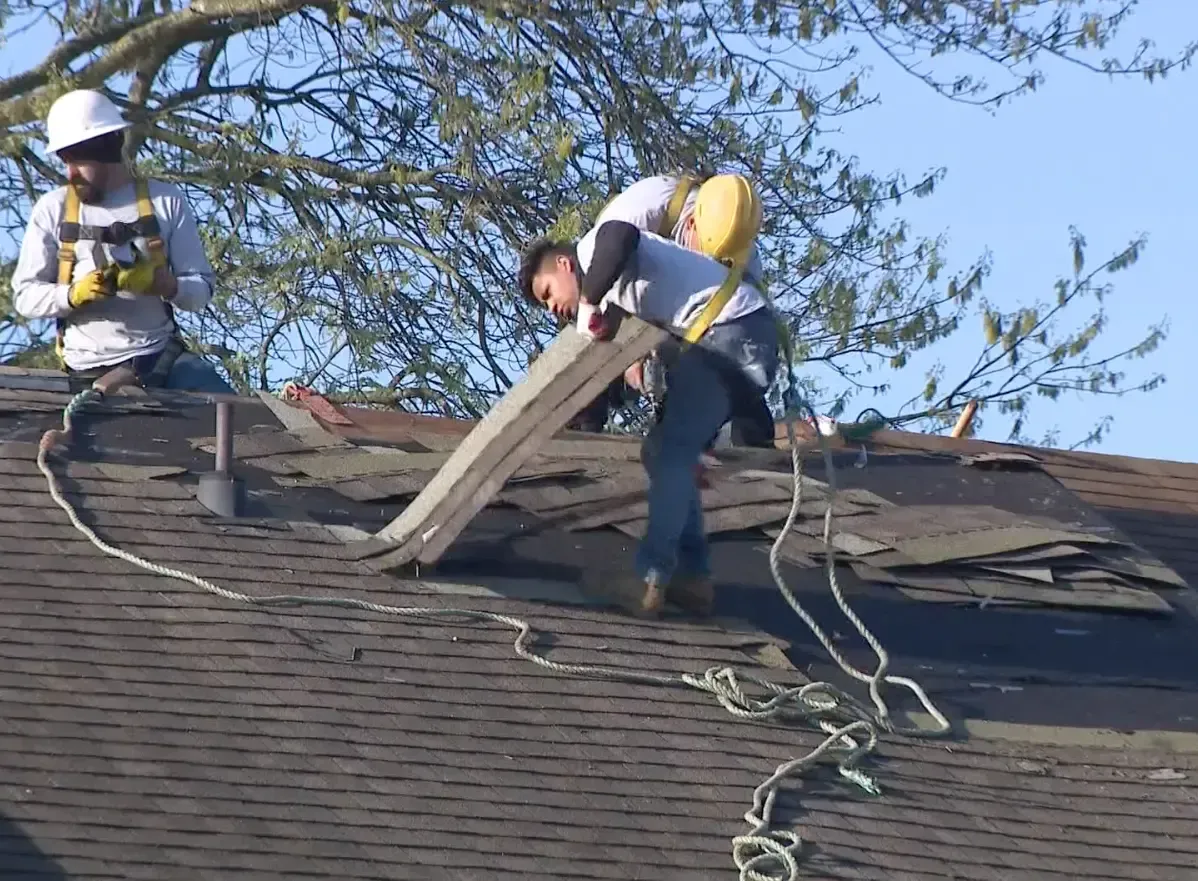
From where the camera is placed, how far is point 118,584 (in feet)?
16.6

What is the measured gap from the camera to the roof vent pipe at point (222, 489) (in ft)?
18.4

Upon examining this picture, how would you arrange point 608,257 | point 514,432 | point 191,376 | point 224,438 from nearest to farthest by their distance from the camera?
point 608,257 → point 514,432 → point 224,438 → point 191,376

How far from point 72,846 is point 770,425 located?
2.70 metres

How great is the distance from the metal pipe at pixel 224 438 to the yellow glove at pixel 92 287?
0.99 meters

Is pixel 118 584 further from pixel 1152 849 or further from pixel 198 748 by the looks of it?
pixel 1152 849

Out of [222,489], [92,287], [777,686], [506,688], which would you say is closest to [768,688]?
[777,686]

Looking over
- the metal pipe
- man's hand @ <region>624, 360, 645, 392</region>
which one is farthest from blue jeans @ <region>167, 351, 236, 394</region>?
man's hand @ <region>624, 360, 645, 392</region>

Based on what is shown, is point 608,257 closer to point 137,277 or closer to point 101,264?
point 137,277

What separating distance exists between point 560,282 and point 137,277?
6.14ft

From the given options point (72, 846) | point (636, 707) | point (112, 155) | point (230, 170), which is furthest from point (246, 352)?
point (72, 846)

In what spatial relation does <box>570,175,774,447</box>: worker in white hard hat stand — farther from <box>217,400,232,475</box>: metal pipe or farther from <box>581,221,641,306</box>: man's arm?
<box>217,400,232,475</box>: metal pipe

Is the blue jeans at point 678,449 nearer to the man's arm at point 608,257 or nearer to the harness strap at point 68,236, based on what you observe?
the man's arm at point 608,257

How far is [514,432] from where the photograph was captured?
5.41m

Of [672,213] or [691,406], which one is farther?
[672,213]
